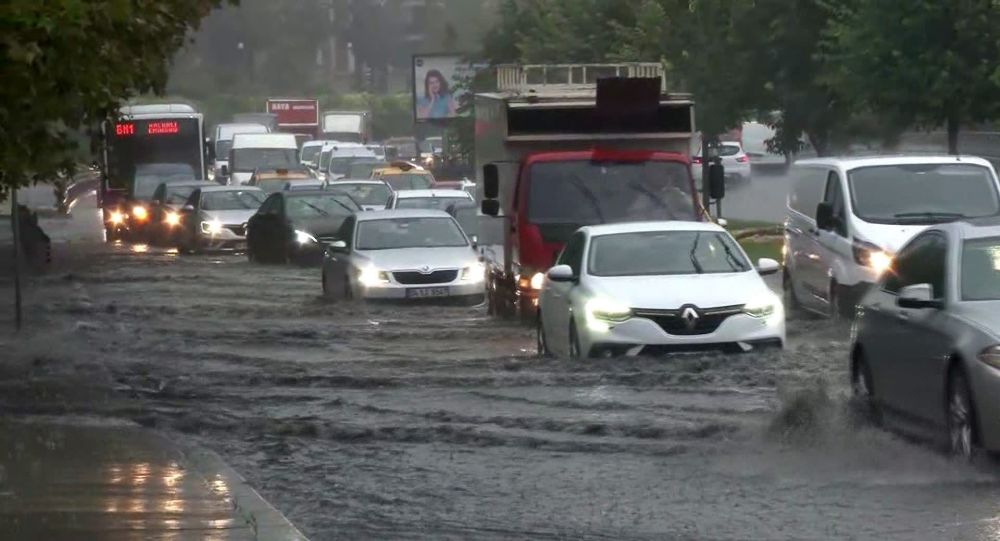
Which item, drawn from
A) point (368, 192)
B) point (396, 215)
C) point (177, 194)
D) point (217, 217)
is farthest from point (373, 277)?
point (177, 194)

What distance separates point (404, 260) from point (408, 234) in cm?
110

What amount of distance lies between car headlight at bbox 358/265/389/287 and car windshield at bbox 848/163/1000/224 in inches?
264

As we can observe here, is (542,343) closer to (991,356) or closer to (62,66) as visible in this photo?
(62,66)

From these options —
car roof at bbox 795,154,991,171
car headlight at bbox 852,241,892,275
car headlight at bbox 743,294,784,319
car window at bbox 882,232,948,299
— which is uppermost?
car roof at bbox 795,154,991,171

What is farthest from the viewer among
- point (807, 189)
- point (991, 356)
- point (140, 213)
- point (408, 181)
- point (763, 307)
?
point (140, 213)

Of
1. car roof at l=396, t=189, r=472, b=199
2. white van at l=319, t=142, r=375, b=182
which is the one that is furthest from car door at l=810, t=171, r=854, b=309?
white van at l=319, t=142, r=375, b=182

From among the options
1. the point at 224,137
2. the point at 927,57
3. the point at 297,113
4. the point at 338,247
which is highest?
the point at 927,57

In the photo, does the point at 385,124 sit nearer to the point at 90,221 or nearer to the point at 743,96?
the point at 90,221

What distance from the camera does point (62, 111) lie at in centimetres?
1223

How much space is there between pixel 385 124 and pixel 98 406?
95.6 m

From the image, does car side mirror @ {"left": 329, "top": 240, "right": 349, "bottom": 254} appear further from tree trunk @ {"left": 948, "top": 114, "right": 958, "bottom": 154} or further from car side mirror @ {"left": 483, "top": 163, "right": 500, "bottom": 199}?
tree trunk @ {"left": 948, "top": 114, "right": 958, "bottom": 154}

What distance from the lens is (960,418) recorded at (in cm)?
1061

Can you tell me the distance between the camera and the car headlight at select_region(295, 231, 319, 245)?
35.1 m

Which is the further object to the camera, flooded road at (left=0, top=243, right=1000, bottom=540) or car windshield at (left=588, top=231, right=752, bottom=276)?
car windshield at (left=588, top=231, right=752, bottom=276)
